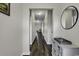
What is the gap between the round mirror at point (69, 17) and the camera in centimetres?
146

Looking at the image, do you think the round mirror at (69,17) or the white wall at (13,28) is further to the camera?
the round mirror at (69,17)

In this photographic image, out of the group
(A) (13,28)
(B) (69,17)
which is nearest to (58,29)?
(B) (69,17)

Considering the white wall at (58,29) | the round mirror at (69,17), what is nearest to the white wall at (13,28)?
the white wall at (58,29)

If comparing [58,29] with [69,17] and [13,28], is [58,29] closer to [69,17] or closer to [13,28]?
[69,17]

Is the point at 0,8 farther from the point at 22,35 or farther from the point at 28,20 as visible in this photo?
the point at 22,35

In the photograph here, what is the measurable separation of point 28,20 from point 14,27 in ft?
0.65

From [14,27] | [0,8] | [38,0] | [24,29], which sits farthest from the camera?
[24,29]

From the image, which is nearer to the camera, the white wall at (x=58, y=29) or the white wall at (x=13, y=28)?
the white wall at (x=13, y=28)

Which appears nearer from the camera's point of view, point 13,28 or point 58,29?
point 13,28


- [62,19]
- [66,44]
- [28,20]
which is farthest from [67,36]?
[28,20]

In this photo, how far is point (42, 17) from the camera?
144 centimetres

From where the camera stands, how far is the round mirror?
4.78 feet

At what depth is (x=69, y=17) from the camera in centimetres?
155

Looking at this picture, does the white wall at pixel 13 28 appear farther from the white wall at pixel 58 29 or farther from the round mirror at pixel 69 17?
the round mirror at pixel 69 17
